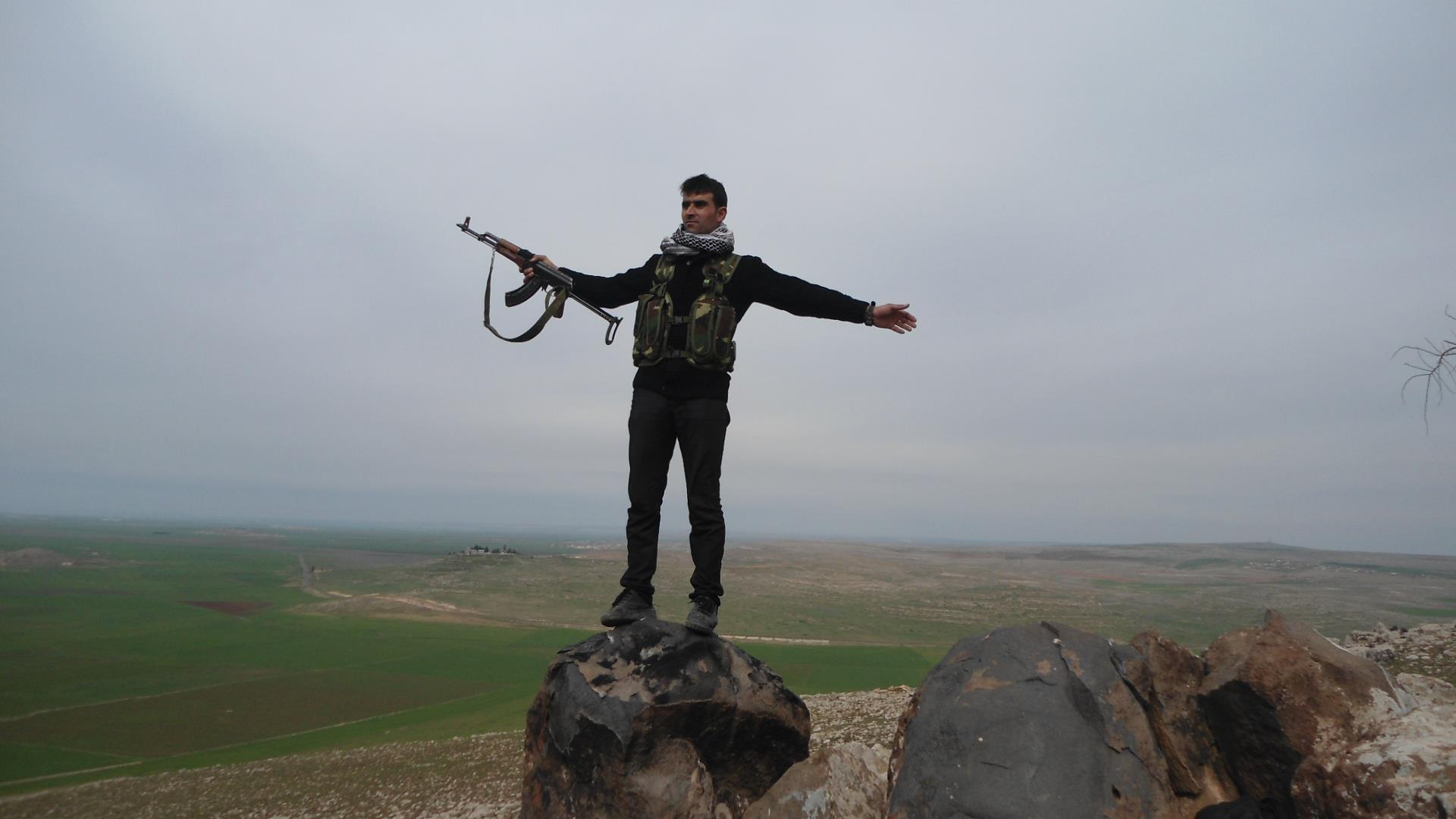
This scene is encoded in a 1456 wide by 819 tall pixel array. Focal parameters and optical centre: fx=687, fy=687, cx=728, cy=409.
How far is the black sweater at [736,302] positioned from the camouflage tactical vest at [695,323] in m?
0.07

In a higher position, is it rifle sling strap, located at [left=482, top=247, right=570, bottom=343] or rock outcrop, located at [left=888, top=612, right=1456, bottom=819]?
rifle sling strap, located at [left=482, top=247, right=570, bottom=343]

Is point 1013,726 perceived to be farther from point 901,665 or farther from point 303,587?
point 303,587

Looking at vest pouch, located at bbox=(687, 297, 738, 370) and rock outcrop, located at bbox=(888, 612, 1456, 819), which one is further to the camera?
vest pouch, located at bbox=(687, 297, 738, 370)

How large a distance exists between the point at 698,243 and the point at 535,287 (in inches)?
89.2

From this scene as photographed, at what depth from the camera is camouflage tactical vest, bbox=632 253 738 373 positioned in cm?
694

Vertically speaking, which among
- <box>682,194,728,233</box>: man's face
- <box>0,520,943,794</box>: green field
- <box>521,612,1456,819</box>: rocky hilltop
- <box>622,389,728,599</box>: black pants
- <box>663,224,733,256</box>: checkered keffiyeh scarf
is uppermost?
<box>682,194,728,233</box>: man's face

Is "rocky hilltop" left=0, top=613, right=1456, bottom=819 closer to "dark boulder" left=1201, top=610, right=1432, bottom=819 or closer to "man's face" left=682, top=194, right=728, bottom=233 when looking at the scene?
"dark boulder" left=1201, top=610, right=1432, bottom=819

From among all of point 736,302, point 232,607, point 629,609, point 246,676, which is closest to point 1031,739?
point 629,609

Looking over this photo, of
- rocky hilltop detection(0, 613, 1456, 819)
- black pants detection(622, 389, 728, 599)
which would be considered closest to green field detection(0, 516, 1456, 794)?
rocky hilltop detection(0, 613, 1456, 819)

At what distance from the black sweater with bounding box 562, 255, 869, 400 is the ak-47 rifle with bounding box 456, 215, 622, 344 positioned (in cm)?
106

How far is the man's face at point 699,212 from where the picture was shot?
7395 millimetres

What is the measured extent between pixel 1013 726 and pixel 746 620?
6005cm

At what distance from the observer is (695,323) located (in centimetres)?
692

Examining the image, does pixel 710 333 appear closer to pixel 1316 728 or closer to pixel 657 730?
pixel 657 730
